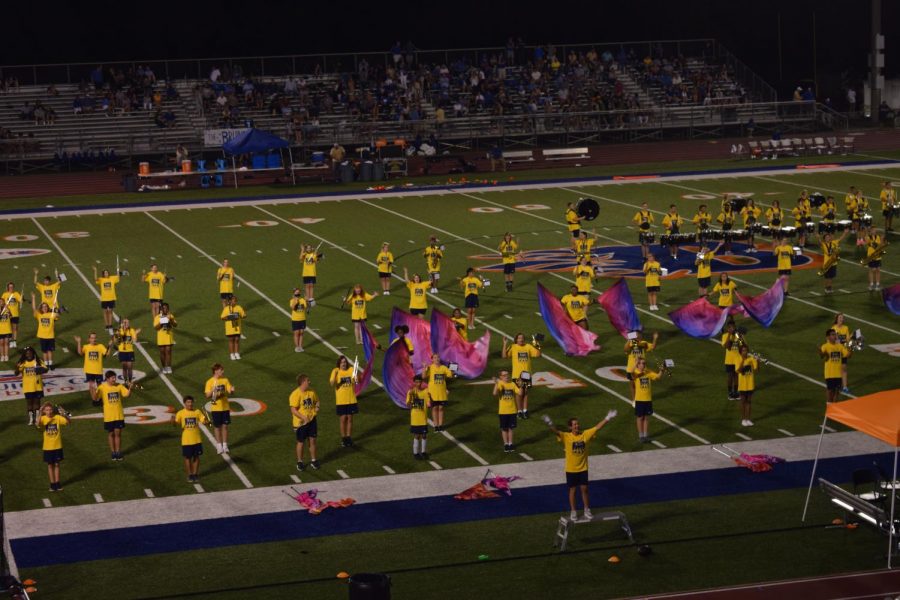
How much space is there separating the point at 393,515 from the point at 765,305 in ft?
36.5

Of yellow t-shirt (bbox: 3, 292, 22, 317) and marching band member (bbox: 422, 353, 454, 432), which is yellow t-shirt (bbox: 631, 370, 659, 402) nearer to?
marching band member (bbox: 422, 353, 454, 432)

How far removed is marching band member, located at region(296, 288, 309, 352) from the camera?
77.9 feet

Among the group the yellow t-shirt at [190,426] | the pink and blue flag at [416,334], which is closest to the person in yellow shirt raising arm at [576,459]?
the yellow t-shirt at [190,426]

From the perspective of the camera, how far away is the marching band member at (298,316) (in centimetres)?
2373

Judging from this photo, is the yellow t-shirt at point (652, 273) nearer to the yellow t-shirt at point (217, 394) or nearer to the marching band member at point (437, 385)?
the marching band member at point (437, 385)

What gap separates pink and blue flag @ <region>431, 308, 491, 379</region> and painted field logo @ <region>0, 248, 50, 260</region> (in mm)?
16004

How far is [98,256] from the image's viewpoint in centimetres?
3403

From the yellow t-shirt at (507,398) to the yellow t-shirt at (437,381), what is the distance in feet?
3.96

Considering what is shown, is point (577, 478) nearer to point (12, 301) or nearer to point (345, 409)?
point (345, 409)

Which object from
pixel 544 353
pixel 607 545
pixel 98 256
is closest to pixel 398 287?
pixel 544 353

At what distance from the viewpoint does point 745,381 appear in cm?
1927

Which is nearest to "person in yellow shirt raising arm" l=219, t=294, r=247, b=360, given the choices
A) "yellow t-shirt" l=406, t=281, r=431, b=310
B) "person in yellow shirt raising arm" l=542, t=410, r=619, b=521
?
"yellow t-shirt" l=406, t=281, r=431, b=310

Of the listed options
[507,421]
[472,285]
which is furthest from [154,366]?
[507,421]

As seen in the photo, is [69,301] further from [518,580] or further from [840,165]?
[840,165]
